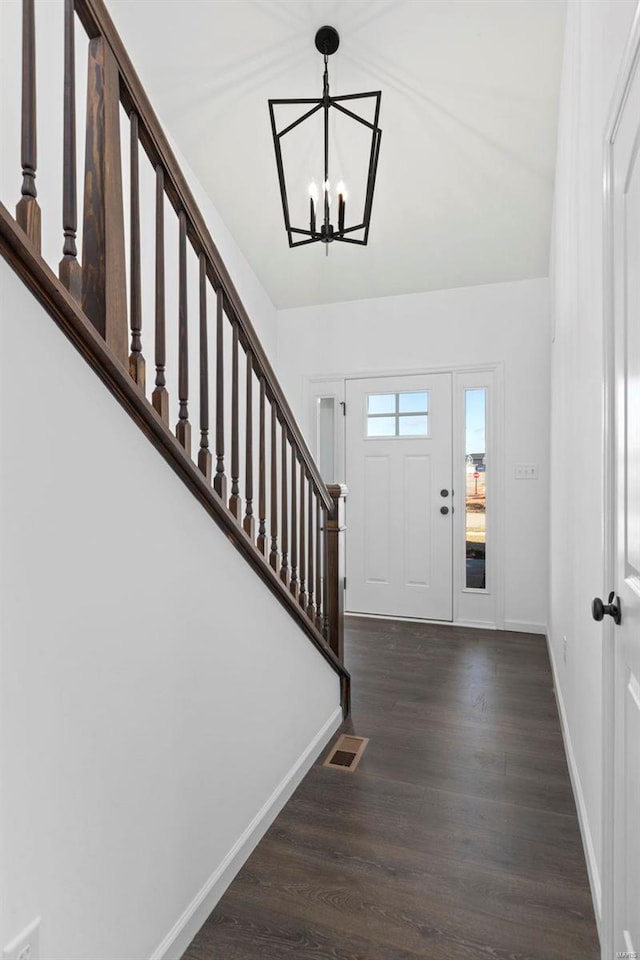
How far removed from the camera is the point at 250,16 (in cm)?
270

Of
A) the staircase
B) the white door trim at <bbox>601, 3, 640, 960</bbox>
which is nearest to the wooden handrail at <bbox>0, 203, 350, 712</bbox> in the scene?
the staircase

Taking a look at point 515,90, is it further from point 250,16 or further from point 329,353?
point 329,353

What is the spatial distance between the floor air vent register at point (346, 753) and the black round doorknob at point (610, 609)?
136cm

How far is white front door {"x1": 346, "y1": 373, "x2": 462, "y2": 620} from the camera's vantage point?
4.37m

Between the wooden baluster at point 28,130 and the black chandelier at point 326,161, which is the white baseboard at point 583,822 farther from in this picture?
the black chandelier at point 326,161

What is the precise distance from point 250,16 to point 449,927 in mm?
3752

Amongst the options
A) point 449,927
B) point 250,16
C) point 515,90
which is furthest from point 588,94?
point 449,927

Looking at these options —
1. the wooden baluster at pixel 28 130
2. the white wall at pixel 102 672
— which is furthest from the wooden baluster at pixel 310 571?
the wooden baluster at pixel 28 130

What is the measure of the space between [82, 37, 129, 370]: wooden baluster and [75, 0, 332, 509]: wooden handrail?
3 cm

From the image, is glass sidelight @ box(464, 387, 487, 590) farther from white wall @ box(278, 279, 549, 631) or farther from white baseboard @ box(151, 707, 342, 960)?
white baseboard @ box(151, 707, 342, 960)

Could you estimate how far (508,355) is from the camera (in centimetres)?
416

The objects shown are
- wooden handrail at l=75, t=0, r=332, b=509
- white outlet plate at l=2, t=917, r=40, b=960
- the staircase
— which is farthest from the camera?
wooden handrail at l=75, t=0, r=332, b=509

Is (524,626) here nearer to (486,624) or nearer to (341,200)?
(486,624)

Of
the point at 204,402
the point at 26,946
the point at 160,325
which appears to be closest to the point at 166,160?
the point at 160,325
